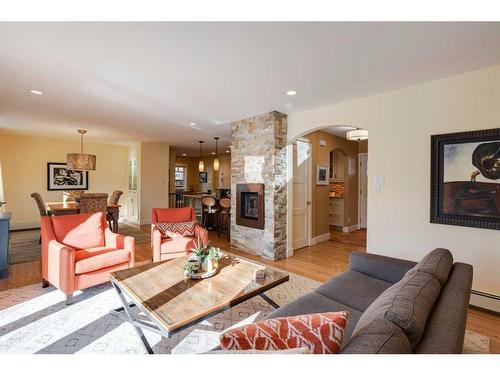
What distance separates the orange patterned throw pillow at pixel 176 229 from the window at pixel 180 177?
7.57 metres

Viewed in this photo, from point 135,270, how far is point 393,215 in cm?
314

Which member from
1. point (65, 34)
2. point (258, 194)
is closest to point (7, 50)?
point (65, 34)

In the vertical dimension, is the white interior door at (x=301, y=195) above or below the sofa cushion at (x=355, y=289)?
above

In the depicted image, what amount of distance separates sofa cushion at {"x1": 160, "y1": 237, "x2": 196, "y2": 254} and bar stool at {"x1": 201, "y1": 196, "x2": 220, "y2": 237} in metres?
2.38

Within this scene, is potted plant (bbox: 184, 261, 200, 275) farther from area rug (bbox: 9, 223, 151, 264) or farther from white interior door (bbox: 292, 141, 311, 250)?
area rug (bbox: 9, 223, 151, 264)

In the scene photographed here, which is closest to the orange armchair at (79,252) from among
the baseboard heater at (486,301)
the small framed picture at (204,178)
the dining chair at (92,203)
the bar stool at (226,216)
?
the dining chair at (92,203)

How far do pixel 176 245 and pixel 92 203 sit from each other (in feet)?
7.85

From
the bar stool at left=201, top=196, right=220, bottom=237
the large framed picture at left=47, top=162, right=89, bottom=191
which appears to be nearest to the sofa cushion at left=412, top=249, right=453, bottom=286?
the bar stool at left=201, top=196, right=220, bottom=237

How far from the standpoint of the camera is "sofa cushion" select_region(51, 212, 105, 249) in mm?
3021

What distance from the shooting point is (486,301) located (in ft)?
8.45

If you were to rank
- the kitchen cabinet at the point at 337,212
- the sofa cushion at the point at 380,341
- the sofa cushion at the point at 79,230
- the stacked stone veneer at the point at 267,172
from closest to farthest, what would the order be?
the sofa cushion at the point at 380,341 → the sofa cushion at the point at 79,230 → the stacked stone veneer at the point at 267,172 → the kitchen cabinet at the point at 337,212

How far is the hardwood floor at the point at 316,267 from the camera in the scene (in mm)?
2333

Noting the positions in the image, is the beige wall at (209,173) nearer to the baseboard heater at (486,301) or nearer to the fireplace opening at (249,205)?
the fireplace opening at (249,205)

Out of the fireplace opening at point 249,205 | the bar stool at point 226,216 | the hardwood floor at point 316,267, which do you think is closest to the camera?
the hardwood floor at point 316,267
